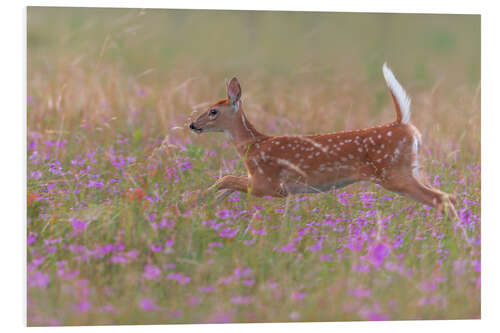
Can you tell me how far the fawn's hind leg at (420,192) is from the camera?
5023mm

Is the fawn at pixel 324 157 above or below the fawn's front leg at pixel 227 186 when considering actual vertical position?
above

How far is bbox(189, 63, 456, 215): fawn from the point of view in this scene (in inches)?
199

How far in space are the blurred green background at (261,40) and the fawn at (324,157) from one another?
0.56 metres

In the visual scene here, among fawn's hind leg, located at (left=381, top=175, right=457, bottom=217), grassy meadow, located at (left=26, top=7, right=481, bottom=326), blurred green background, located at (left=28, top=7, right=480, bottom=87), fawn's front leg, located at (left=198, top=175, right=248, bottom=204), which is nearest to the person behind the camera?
grassy meadow, located at (left=26, top=7, right=481, bottom=326)

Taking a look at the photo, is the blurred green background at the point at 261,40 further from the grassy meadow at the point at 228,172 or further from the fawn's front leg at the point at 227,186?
the fawn's front leg at the point at 227,186

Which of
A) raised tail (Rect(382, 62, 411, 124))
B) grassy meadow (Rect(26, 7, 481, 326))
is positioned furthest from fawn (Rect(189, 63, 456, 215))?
grassy meadow (Rect(26, 7, 481, 326))

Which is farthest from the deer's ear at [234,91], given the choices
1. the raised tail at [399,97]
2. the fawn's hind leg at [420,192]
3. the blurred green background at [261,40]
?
the fawn's hind leg at [420,192]

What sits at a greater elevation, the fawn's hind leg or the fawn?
the fawn

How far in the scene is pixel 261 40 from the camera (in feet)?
19.4

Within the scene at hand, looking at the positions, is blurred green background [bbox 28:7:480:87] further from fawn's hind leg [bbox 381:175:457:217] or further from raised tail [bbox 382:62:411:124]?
fawn's hind leg [bbox 381:175:457:217]

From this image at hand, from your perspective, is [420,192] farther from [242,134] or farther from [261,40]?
[261,40]

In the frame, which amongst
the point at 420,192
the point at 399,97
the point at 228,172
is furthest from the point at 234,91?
the point at 420,192

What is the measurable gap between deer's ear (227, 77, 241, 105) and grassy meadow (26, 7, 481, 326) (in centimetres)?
38

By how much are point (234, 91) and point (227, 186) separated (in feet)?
2.17
